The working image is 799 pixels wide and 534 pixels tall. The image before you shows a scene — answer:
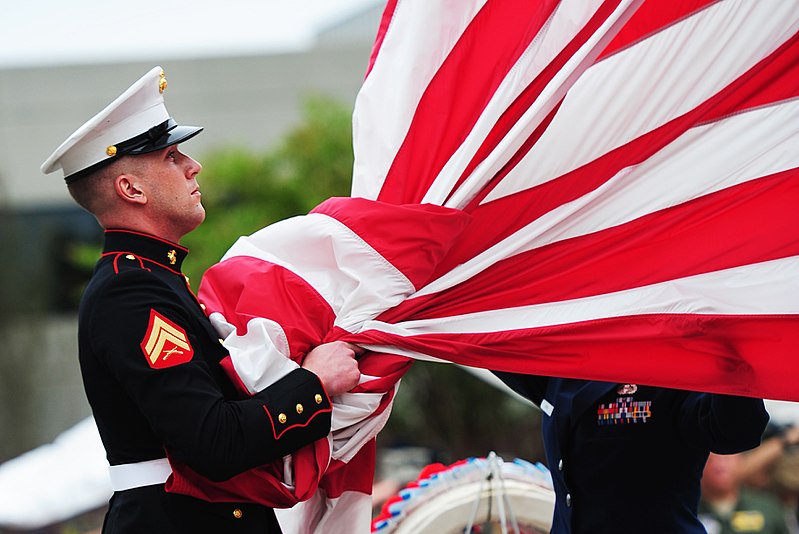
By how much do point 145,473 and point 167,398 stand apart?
0.26 metres

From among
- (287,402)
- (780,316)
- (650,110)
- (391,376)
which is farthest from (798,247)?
(287,402)

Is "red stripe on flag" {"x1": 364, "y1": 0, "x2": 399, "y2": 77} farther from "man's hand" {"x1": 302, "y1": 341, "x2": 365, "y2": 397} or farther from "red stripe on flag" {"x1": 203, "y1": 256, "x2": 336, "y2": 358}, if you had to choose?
"man's hand" {"x1": 302, "y1": 341, "x2": 365, "y2": 397}

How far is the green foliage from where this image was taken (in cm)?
1309

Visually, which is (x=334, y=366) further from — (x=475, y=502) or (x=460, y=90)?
(x=475, y=502)

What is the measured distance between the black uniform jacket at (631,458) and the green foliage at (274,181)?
33.3ft

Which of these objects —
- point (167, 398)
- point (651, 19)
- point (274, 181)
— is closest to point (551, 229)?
point (651, 19)

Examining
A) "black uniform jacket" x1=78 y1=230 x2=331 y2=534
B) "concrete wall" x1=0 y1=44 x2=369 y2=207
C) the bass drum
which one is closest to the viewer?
"black uniform jacket" x1=78 y1=230 x2=331 y2=534

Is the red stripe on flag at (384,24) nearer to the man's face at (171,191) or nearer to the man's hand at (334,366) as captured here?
Result: the man's face at (171,191)

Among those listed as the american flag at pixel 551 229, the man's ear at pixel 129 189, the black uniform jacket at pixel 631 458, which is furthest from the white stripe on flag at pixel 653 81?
the man's ear at pixel 129 189

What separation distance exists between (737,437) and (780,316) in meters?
0.36

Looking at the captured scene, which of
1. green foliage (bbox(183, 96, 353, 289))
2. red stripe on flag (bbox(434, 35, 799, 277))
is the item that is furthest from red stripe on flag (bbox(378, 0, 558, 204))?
green foliage (bbox(183, 96, 353, 289))

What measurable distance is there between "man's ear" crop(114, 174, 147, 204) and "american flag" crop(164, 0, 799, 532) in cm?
31

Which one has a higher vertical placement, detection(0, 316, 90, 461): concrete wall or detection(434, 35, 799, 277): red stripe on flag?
detection(434, 35, 799, 277): red stripe on flag

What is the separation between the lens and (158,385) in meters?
2.29
